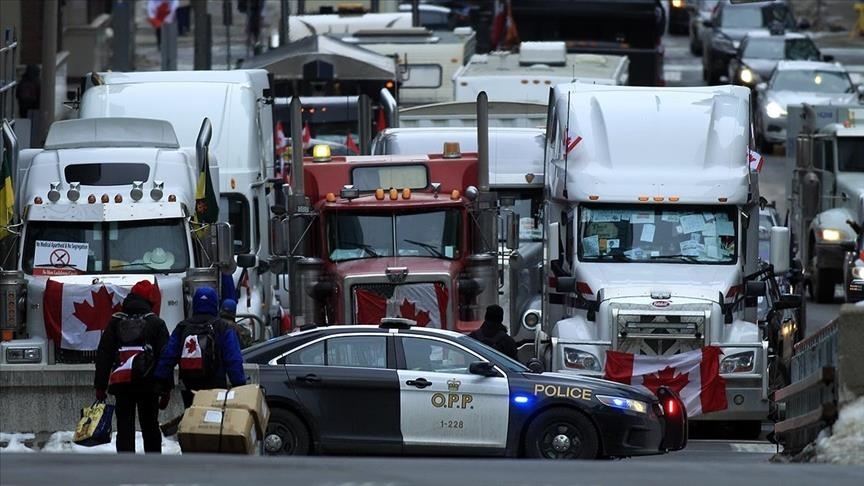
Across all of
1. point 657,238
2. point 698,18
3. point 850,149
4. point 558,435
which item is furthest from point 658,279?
point 698,18

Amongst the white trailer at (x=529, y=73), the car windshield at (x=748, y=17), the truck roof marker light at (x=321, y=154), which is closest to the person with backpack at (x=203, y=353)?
the truck roof marker light at (x=321, y=154)

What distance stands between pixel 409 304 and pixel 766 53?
29.2 metres

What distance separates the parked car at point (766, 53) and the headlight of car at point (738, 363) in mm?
28072

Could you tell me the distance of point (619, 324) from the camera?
19125mm

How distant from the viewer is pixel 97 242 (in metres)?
19.8

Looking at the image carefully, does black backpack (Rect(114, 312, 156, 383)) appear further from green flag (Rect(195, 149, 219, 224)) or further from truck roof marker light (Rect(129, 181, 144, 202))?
green flag (Rect(195, 149, 219, 224))

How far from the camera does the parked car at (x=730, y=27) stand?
50.1 metres

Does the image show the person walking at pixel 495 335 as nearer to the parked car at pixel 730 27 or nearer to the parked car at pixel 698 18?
the parked car at pixel 730 27

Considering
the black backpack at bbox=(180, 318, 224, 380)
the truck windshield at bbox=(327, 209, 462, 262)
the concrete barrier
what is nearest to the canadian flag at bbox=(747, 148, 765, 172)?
the truck windshield at bbox=(327, 209, 462, 262)

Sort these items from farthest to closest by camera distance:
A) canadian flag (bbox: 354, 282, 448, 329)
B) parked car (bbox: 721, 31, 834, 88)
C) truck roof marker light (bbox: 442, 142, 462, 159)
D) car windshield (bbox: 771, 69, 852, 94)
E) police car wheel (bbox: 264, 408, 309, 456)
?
parked car (bbox: 721, 31, 834, 88) → car windshield (bbox: 771, 69, 852, 94) → truck roof marker light (bbox: 442, 142, 462, 159) → canadian flag (bbox: 354, 282, 448, 329) → police car wheel (bbox: 264, 408, 309, 456)

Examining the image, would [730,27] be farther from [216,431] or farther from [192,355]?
[216,431]

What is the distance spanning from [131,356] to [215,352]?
2.07 feet

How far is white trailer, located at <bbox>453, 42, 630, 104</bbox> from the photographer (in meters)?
30.2

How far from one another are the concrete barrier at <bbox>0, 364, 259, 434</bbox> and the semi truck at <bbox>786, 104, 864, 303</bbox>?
1407 cm
